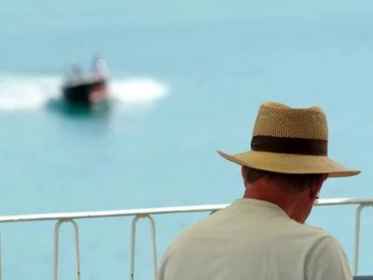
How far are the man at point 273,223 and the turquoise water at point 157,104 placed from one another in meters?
6.42

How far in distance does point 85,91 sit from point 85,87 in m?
0.32

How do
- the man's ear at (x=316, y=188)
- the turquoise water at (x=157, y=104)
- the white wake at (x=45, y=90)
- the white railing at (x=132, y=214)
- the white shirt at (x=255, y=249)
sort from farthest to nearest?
1. the white wake at (x=45, y=90)
2. the turquoise water at (x=157, y=104)
3. the white railing at (x=132, y=214)
4. the man's ear at (x=316, y=188)
5. the white shirt at (x=255, y=249)

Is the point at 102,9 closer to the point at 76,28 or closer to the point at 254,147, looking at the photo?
the point at 76,28

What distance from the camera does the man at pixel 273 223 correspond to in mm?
1679

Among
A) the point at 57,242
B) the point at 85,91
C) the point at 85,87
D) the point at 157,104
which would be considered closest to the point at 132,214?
the point at 57,242

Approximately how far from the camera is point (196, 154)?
23.7 metres

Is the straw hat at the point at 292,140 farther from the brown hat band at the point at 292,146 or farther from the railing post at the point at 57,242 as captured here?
the railing post at the point at 57,242

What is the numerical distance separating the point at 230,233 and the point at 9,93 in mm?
28844

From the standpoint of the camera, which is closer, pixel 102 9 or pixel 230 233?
pixel 230 233

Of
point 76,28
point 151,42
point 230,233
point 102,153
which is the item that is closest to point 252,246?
point 230,233

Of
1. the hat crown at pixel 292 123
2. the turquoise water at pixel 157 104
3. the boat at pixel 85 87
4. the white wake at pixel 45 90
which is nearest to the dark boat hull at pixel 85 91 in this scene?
the boat at pixel 85 87

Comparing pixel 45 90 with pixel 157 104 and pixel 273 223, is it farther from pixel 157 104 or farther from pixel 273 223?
pixel 273 223

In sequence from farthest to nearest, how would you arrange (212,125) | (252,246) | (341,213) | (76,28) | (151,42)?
(76,28) < (151,42) < (212,125) < (341,213) < (252,246)

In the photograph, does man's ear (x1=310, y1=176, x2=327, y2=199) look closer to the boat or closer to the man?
the man
